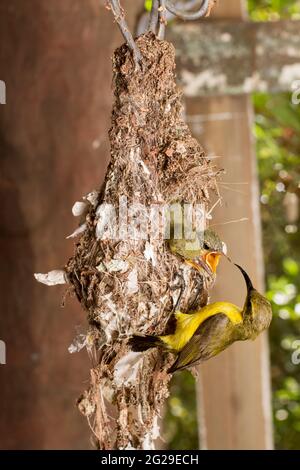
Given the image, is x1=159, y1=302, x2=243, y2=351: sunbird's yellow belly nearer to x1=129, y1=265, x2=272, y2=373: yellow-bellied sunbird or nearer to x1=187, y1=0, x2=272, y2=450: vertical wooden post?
x1=129, y1=265, x2=272, y2=373: yellow-bellied sunbird

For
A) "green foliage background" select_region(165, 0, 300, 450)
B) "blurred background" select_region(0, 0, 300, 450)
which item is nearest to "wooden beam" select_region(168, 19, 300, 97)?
"blurred background" select_region(0, 0, 300, 450)

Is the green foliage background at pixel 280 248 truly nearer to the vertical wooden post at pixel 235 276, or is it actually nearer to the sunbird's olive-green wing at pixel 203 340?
the vertical wooden post at pixel 235 276

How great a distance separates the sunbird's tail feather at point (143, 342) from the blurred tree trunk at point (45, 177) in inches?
34.3

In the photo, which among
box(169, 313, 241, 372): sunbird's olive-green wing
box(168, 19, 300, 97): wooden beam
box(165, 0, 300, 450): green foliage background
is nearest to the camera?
box(169, 313, 241, 372): sunbird's olive-green wing

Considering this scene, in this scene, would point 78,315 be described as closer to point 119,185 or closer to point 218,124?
point 218,124

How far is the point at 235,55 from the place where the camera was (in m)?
1.90

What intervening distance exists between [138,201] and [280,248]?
5.85ft

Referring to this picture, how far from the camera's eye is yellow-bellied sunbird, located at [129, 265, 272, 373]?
3.94 ft

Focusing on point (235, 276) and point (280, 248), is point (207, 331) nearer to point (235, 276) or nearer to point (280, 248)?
point (235, 276)

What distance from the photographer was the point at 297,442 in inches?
115

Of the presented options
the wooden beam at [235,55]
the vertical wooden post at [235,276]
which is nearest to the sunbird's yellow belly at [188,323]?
the vertical wooden post at [235,276]

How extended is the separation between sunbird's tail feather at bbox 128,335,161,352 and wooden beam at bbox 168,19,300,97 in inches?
35.0

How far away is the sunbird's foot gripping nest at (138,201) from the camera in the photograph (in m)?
1.20
